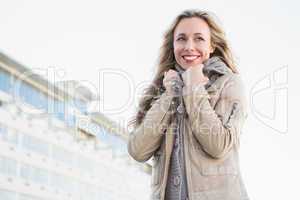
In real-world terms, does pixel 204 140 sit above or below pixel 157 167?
above

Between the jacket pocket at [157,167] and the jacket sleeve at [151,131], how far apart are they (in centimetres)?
3

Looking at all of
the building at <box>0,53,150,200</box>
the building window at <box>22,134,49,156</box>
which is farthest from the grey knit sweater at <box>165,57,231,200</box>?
the building window at <box>22,134,49,156</box>

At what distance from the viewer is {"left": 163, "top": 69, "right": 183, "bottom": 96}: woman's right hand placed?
281 cm

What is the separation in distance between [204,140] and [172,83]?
319mm

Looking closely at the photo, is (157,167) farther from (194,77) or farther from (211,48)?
Result: (211,48)

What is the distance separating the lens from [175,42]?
3002 mm

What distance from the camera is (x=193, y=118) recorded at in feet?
8.88

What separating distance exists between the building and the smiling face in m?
35.9

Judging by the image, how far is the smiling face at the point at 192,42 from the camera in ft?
9.62

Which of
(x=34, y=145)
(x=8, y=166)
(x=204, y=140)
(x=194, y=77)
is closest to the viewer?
(x=204, y=140)

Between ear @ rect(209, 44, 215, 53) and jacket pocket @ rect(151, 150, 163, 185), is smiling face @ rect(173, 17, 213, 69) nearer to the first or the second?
ear @ rect(209, 44, 215, 53)

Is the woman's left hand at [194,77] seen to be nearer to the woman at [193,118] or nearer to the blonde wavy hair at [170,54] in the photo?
the woman at [193,118]

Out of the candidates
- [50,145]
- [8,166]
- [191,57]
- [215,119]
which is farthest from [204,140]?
[50,145]

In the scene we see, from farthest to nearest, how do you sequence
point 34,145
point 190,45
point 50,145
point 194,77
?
point 50,145
point 34,145
point 190,45
point 194,77
